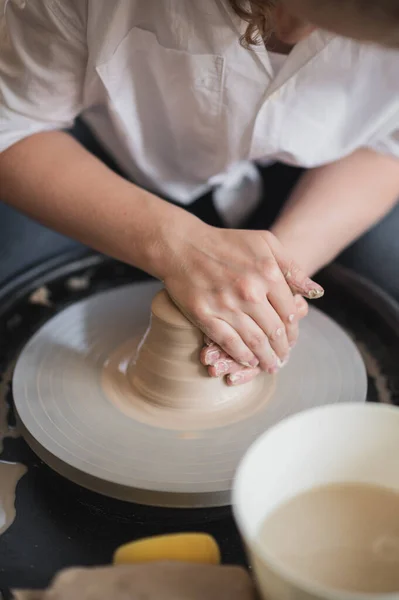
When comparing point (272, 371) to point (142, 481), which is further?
point (272, 371)

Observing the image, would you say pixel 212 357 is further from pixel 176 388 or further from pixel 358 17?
pixel 358 17

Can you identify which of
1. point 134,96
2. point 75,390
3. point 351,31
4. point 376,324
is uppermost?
point 351,31

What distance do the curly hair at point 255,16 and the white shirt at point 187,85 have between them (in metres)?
0.03

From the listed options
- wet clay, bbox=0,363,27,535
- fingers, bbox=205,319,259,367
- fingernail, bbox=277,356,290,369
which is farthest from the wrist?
wet clay, bbox=0,363,27,535

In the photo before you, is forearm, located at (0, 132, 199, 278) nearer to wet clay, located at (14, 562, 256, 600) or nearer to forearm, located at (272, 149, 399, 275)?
forearm, located at (272, 149, 399, 275)

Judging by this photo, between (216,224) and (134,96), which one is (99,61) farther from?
(216,224)

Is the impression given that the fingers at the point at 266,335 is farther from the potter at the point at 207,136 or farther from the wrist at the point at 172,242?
the wrist at the point at 172,242

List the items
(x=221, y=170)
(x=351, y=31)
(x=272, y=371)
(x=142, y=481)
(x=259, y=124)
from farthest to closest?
(x=221, y=170) → (x=259, y=124) → (x=272, y=371) → (x=142, y=481) → (x=351, y=31)

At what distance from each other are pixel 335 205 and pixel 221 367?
16.6 inches

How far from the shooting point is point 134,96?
4.13ft

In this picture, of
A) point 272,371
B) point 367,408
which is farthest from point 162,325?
point 367,408

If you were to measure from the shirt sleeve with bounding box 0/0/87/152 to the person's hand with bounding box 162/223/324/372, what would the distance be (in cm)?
34

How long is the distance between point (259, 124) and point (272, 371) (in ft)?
1.42

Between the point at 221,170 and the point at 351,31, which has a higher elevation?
the point at 351,31
